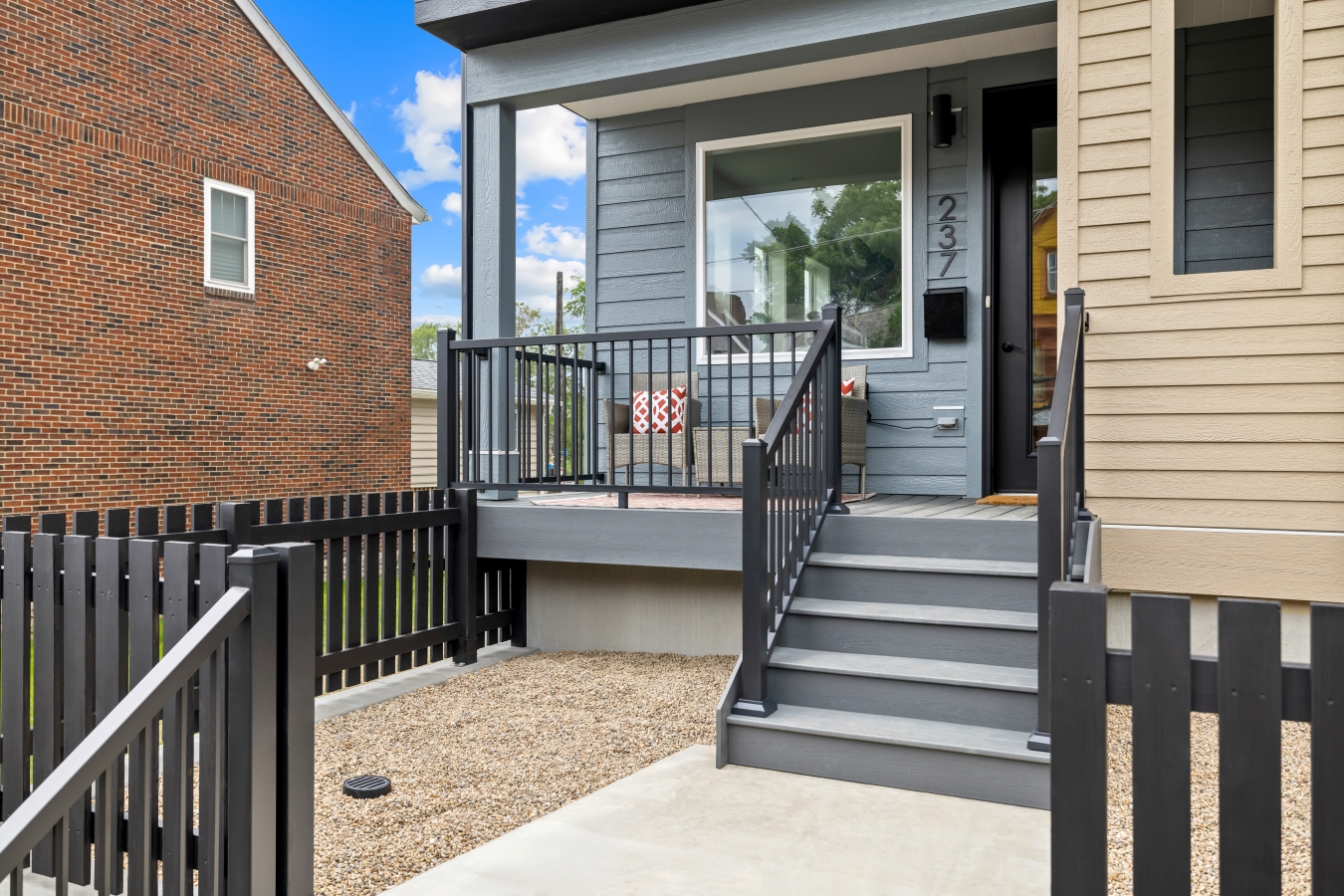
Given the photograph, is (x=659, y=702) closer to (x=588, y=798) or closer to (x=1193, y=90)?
(x=588, y=798)

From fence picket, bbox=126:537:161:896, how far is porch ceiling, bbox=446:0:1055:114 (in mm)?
3940

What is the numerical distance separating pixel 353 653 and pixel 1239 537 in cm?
399

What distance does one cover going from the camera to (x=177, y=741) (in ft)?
7.02

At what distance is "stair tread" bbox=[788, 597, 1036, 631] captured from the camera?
361 centimetres

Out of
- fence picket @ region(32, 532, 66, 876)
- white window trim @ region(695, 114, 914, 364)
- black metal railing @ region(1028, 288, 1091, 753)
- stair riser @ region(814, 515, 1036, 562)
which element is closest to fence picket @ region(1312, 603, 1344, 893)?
black metal railing @ region(1028, 288, 1091, 753)

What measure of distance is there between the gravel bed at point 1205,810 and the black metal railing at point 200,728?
1750 millimetres

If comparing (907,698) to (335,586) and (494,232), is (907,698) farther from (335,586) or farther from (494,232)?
(494,232)

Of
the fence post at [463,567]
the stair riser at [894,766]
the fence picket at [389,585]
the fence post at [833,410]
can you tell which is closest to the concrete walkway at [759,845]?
the stair riser at [894,766]

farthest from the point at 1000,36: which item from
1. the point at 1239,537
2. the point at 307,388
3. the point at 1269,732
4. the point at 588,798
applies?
the point at 307,388

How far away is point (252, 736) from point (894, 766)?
2074 mm

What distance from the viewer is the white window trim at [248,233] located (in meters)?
11.1

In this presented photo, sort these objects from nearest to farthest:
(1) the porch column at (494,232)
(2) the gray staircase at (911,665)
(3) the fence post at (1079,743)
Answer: (3) the fence post at (1079,743) → (2) the gray staircase at (911,665) → (1) the porch column at (494,232)

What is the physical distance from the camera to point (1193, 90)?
17.1 ft

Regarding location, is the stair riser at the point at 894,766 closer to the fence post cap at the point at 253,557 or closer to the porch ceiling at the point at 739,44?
the fence post cap at the point at 253,557
